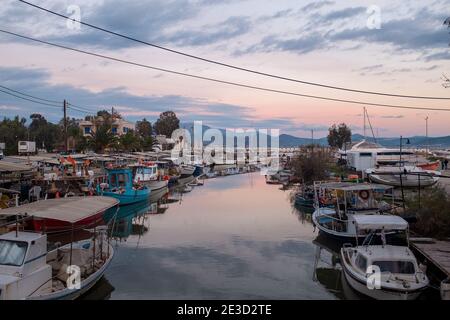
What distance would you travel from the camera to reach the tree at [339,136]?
297 ft

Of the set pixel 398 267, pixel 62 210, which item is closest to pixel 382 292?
pixel 398 267

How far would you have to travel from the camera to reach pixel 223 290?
15773 mm

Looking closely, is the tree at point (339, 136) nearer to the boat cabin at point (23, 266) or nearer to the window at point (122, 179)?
the window at point (122, 179)

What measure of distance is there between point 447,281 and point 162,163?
48.7 meters

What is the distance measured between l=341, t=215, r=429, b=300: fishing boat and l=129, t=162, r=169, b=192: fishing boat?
30.6m

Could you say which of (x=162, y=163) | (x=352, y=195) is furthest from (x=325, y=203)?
(x=162, y=163)

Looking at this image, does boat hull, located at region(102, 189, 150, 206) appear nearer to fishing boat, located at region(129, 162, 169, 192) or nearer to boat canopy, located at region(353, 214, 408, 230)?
fishing boat, located at region(129, 162, 169, 192)

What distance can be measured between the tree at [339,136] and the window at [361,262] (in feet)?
251

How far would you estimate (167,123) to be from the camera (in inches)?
5103

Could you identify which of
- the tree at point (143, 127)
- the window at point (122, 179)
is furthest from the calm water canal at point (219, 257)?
the tree at point (143, 127)

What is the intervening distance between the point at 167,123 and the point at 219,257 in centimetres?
11168

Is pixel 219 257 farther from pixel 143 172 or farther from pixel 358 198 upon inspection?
pixel 143 172

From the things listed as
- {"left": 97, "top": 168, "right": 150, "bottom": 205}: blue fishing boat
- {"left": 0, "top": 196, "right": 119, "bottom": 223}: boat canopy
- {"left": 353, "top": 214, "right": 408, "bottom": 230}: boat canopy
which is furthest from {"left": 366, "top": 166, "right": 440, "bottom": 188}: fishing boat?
{"left": 0, "top": 196, "right": 119, "bottom": 223}: boat canopy
